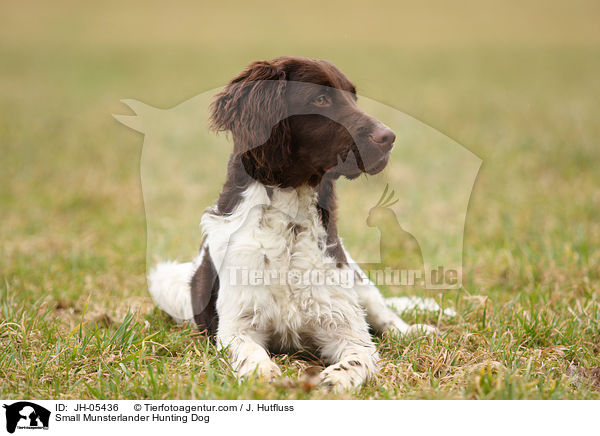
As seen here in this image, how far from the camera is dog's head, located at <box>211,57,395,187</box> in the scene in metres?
2.96

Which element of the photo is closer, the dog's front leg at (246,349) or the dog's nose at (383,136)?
the dog's front leg at (246,349)

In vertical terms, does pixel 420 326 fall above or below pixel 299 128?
below

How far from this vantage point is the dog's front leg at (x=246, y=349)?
2.71 metres

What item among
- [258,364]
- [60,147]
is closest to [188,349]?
[258,364]

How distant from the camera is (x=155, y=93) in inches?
412

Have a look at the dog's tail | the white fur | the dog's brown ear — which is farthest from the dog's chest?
the dog's tail

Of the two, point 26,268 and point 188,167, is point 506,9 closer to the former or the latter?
point 188,167

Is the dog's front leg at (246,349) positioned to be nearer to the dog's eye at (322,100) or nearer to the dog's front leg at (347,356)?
the dog's front leg at (347,356)

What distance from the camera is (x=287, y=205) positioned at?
3086mm

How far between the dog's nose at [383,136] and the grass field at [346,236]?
77cm

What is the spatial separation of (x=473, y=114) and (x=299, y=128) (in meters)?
7.33
